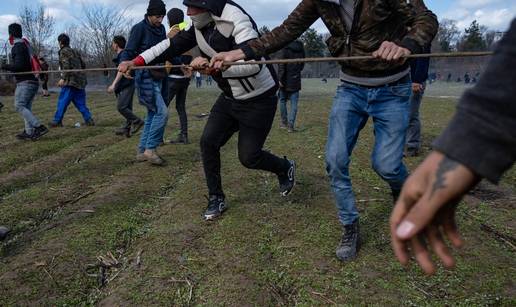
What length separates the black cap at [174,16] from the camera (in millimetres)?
6934

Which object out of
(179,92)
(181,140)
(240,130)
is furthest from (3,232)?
(179,92)

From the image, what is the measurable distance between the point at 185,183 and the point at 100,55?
1165 inches

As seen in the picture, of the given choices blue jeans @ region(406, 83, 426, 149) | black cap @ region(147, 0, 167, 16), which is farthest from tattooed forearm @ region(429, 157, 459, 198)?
black cap @ region(147, 0, 167, 16)

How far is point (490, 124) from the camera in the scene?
102cm

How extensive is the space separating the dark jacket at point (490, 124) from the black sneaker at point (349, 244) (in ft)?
7.64

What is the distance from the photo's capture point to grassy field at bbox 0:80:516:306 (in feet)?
9.39

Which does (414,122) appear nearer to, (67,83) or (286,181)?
(286,181)

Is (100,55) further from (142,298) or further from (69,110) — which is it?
(142,298)

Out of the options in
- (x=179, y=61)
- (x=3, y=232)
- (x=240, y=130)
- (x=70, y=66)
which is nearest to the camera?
(x=3, y=232)

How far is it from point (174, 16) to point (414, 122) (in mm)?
4029

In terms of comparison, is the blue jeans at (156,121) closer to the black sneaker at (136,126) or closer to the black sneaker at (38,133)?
the black sneaker at (136,126)

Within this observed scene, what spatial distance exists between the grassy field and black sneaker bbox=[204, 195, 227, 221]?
0.09 meters

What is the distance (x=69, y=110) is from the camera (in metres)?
13.9

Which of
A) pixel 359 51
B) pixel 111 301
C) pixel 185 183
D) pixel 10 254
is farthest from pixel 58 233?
pixel 359 51
